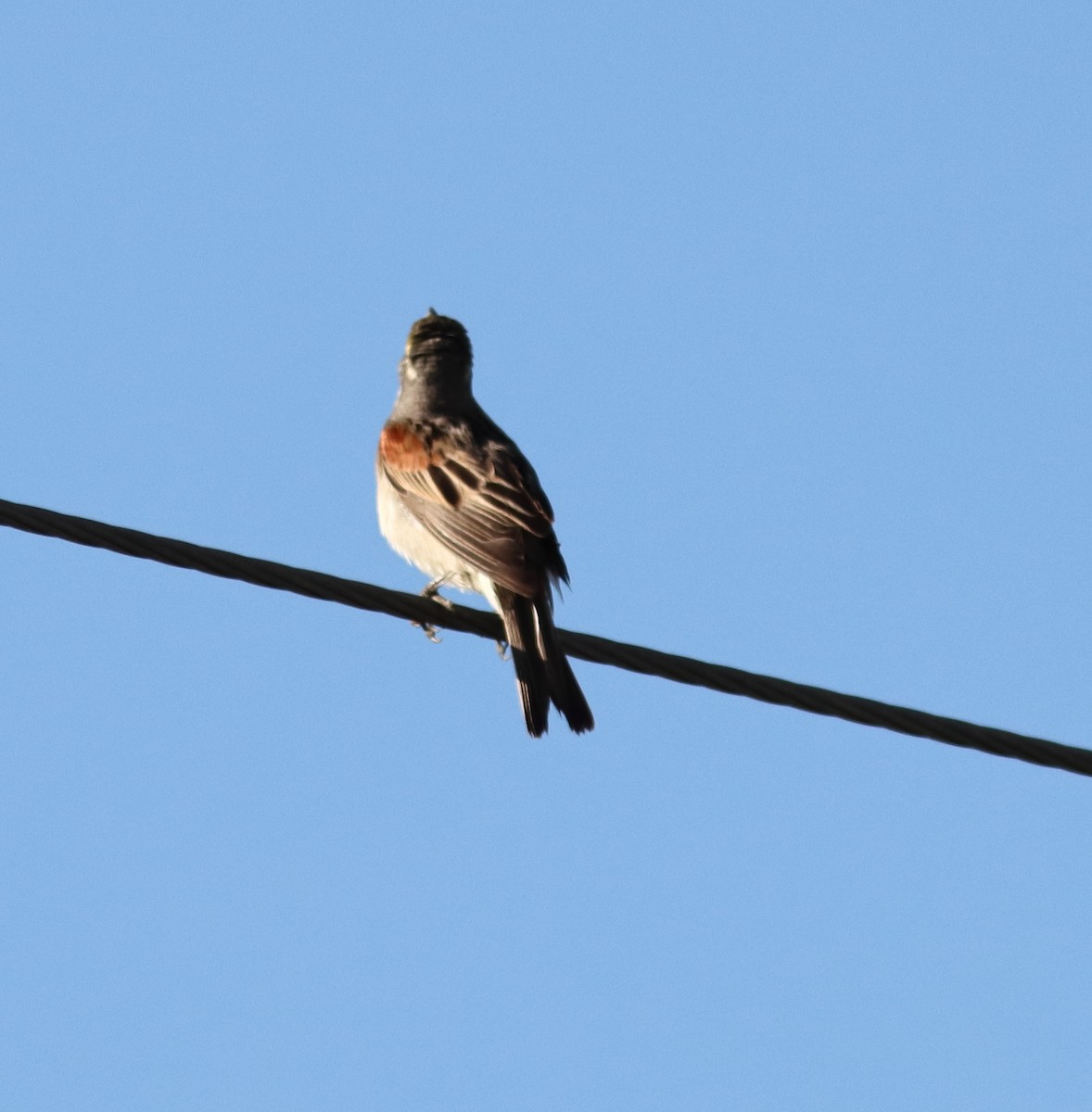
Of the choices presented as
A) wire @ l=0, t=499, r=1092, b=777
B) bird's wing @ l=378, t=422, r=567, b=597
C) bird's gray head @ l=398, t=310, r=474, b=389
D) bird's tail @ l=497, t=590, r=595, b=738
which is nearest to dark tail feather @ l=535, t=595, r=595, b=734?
bird's tail @ l=497, t=590, r=595, b=738

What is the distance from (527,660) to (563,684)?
228mm

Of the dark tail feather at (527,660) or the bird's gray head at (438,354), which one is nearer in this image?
the dark tail feather at (527,660)

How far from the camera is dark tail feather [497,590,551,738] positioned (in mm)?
8375

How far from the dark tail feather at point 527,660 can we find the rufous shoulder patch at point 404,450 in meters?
1.52

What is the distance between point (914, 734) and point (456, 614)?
98.2 inches

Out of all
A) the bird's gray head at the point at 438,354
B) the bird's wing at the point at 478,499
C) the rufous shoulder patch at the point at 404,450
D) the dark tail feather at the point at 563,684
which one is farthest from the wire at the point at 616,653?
the bird's gray head at the point at 438,354

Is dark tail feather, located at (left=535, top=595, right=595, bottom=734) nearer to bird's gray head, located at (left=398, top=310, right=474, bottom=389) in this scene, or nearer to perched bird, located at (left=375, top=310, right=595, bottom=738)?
perched bird, located at (left=375, top=310, right=595, bottom=738)

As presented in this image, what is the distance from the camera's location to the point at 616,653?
6.63 m

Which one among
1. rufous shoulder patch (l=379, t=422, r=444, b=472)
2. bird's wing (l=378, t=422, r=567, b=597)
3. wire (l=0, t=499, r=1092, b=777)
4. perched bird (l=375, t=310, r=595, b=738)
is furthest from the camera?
rufous shoulder patch (l=379, t=422, r=444, b=472)

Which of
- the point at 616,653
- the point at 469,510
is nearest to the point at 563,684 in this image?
the point at 469,510

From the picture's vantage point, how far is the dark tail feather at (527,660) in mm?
8375

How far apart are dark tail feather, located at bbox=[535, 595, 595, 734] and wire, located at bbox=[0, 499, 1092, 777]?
4.75 ft

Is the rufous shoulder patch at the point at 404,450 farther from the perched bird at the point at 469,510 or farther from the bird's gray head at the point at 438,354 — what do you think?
the bird's gray head at the point at 438,354

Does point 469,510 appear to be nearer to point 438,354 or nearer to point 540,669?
point 540,669
